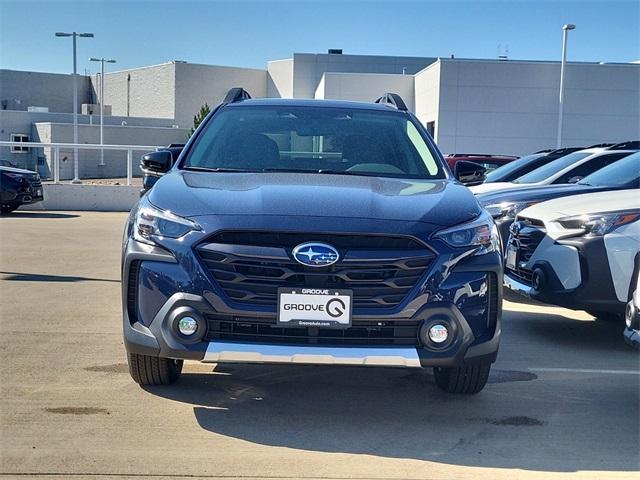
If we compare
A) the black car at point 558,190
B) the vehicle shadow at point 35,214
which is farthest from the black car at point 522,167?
the vehicle shadow at point 35,214

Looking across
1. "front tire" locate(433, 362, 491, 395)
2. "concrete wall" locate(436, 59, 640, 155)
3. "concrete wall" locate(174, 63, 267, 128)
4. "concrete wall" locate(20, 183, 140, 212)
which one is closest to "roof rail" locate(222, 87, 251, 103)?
"front tire" locate(433, 362, 491, 395)

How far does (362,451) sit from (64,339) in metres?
2.92

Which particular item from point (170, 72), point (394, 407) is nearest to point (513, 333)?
point (394, 407)

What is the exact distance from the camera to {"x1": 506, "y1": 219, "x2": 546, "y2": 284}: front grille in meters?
6.28

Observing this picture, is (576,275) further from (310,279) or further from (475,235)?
(310,279)

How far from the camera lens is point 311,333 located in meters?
3.82

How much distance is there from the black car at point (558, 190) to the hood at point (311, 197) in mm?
3385

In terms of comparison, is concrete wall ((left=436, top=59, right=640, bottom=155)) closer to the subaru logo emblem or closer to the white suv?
the white suv

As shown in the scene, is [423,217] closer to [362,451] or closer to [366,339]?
[366,339]

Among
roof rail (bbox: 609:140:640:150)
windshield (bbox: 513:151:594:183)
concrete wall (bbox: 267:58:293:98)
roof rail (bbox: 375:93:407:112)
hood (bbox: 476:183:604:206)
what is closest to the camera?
roof rail (bbox: 375:93:407:112)

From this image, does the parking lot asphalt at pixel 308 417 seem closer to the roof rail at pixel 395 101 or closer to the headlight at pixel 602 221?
the headlight at pixel 602 221

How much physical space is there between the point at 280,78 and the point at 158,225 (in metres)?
52.6

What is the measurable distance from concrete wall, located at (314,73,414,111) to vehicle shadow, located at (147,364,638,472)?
31766mm

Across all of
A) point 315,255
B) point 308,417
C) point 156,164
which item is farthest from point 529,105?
point 315,255
